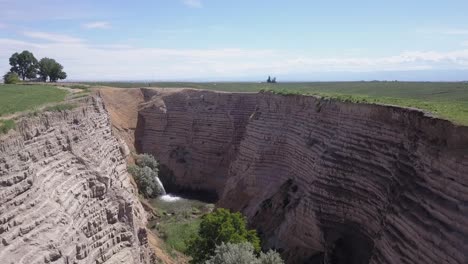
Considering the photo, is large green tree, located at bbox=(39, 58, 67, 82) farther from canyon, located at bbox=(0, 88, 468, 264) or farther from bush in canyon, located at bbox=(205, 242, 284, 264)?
bush in canyon, located at bbox=(205, 242, 284, 264)

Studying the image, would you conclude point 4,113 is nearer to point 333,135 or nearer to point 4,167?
point 4,167

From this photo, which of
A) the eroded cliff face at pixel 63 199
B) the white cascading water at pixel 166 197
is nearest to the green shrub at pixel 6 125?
the eroded cliff face at pixel 63 199

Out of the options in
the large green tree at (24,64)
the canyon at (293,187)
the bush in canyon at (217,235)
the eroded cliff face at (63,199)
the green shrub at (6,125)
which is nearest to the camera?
the eroded cliff face at (63,199)

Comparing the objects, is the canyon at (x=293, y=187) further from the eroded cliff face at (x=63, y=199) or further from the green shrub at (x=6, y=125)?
the green shrub at (x=6, y=125)

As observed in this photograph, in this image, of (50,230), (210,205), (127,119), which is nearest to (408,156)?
(50,230)

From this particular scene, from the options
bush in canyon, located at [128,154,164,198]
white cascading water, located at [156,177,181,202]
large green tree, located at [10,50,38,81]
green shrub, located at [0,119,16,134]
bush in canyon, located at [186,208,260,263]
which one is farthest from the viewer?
large green tree, located at [10,50,38,81]

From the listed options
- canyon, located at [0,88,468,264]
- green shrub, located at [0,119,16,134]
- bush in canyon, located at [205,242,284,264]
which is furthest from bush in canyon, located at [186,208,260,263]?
green shrub, located at [0,119,16,134]
